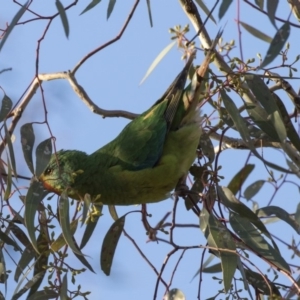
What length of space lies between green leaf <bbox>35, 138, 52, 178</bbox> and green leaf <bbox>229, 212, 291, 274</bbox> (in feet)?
2.40

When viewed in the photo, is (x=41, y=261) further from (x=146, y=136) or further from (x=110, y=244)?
(x=146, y=136)

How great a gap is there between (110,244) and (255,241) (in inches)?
28.0

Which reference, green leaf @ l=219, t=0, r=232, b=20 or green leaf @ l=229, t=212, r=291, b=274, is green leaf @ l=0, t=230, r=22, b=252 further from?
green leaf @ l=219, t=0, r=232, b=20

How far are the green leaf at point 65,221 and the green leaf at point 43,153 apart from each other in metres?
0.15

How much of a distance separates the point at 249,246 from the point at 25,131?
100 centimetres

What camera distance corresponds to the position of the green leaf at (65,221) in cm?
236

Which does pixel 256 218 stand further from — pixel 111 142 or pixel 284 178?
pixel 111 142

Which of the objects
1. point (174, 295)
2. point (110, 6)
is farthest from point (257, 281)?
point (110, 6)

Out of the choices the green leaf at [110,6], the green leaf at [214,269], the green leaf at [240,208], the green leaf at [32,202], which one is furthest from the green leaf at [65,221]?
the green leaf at [214,269]

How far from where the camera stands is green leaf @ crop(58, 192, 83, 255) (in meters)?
2.36

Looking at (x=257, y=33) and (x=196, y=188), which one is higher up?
(x=257, y=33)

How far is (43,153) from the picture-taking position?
2.60 metres

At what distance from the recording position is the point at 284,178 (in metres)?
3.14

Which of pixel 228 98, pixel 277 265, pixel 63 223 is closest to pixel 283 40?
pixel 228 98
